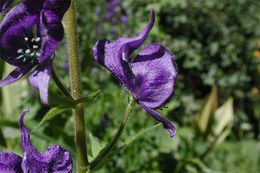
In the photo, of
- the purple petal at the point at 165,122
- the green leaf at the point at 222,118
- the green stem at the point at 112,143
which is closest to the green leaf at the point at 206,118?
the green leaf at the point at 222,118

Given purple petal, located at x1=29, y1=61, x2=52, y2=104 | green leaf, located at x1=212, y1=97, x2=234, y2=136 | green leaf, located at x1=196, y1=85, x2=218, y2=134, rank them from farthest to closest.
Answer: green leaf, located at x1=212, y1=97, x2=234, y2=136, green leaf, located at x1=196, y1=85, x2=218, y2=134, purple petal, located at x1=29, y1=61, x2=52, y2=104

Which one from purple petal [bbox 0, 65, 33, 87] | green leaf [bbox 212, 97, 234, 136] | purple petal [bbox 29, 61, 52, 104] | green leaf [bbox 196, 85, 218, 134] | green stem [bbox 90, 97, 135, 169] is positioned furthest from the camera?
green leaf [bbox 212, 97, 234, 136]

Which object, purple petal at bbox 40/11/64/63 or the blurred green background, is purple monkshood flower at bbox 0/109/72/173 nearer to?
purple petal at bbox 40/11/64/63

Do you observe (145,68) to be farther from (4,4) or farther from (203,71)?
(203,71)

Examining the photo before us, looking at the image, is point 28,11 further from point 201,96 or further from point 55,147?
point 201,96

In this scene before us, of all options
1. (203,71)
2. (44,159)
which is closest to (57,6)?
(44,159)

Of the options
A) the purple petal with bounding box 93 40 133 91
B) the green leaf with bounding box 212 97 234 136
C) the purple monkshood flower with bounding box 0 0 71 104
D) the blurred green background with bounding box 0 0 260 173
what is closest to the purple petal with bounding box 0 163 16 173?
the purple monkshood flower with bounding box 0 0 71 104

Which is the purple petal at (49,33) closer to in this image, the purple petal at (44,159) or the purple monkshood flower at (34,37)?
the purple monkshood flower at (34,37)
